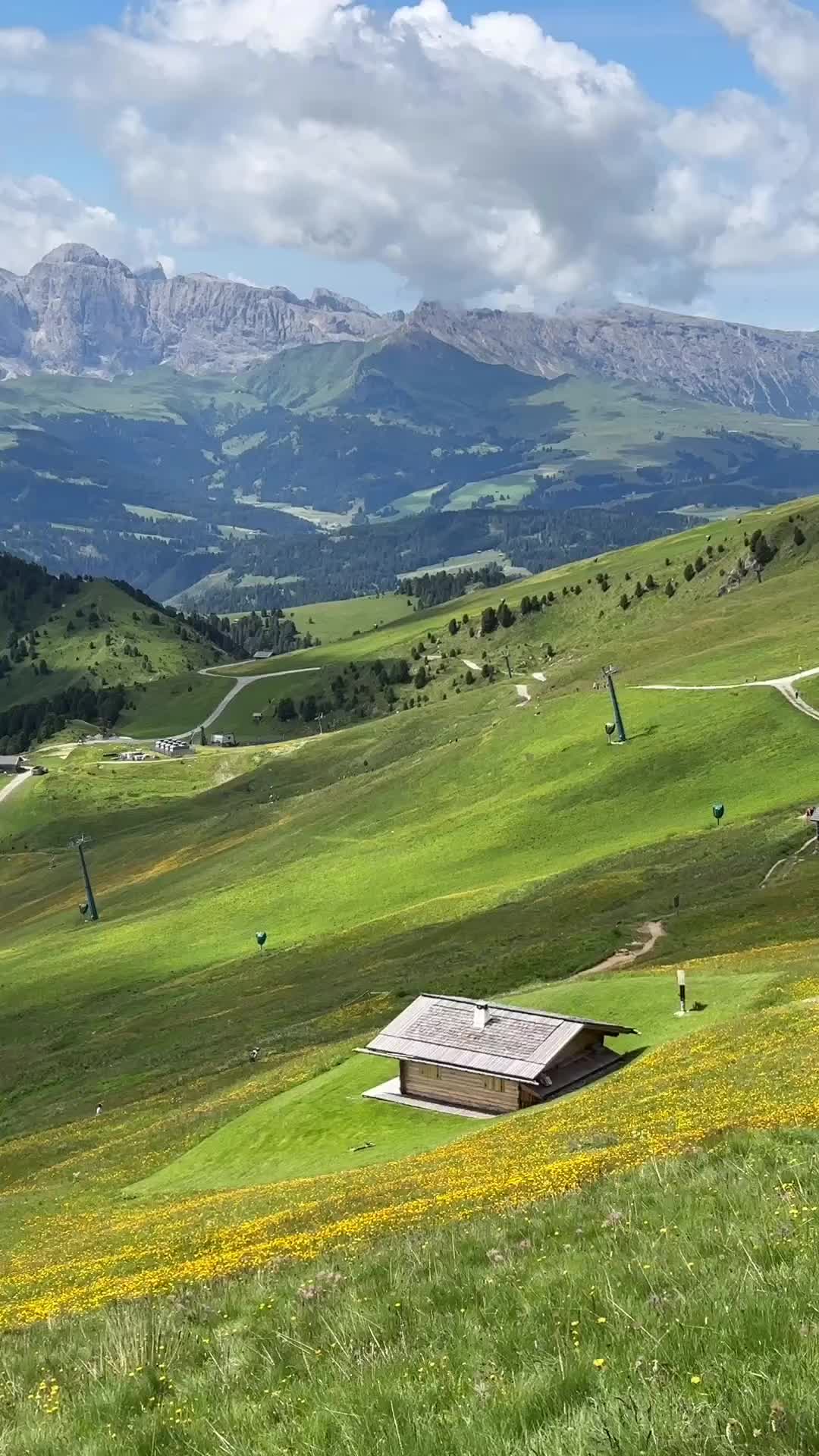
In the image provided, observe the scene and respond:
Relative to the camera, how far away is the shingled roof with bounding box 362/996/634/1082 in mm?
50594

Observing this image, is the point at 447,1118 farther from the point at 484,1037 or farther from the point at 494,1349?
the point at 494,1349

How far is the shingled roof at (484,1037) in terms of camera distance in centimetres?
5059

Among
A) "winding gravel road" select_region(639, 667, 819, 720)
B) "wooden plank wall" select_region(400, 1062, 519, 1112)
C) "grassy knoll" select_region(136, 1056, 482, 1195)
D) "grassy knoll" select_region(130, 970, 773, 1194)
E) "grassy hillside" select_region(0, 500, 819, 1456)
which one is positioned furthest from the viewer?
"winding gravel road" select_region(639, 667, 819, 720)

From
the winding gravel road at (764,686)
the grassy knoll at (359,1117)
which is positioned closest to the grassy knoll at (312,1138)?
the grassy knoll at (359,1117)

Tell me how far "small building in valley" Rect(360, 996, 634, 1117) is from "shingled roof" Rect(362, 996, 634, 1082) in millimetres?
38

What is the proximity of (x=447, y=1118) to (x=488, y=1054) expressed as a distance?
3104mm

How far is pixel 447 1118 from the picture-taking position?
52.4 m

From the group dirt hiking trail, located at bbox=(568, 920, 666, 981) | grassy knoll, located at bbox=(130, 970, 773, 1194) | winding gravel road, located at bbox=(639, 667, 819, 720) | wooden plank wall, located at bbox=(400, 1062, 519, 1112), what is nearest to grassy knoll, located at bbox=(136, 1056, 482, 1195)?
grassy knoll, located at bbox=(130, 970, 773, 1194)

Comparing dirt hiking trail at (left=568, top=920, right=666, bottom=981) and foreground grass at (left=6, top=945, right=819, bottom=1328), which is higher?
foreground grass at (left=6, top=945, right=819, bottom=1328)

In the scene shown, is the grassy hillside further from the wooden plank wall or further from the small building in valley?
the small building in valley

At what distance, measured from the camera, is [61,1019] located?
345 feet

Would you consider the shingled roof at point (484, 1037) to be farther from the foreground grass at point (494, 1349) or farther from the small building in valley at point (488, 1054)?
the foreground grass at point (494, 1349)

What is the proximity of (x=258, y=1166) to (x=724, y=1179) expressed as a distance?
3624 cm

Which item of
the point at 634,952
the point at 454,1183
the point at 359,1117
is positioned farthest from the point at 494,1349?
the point at 634,952
